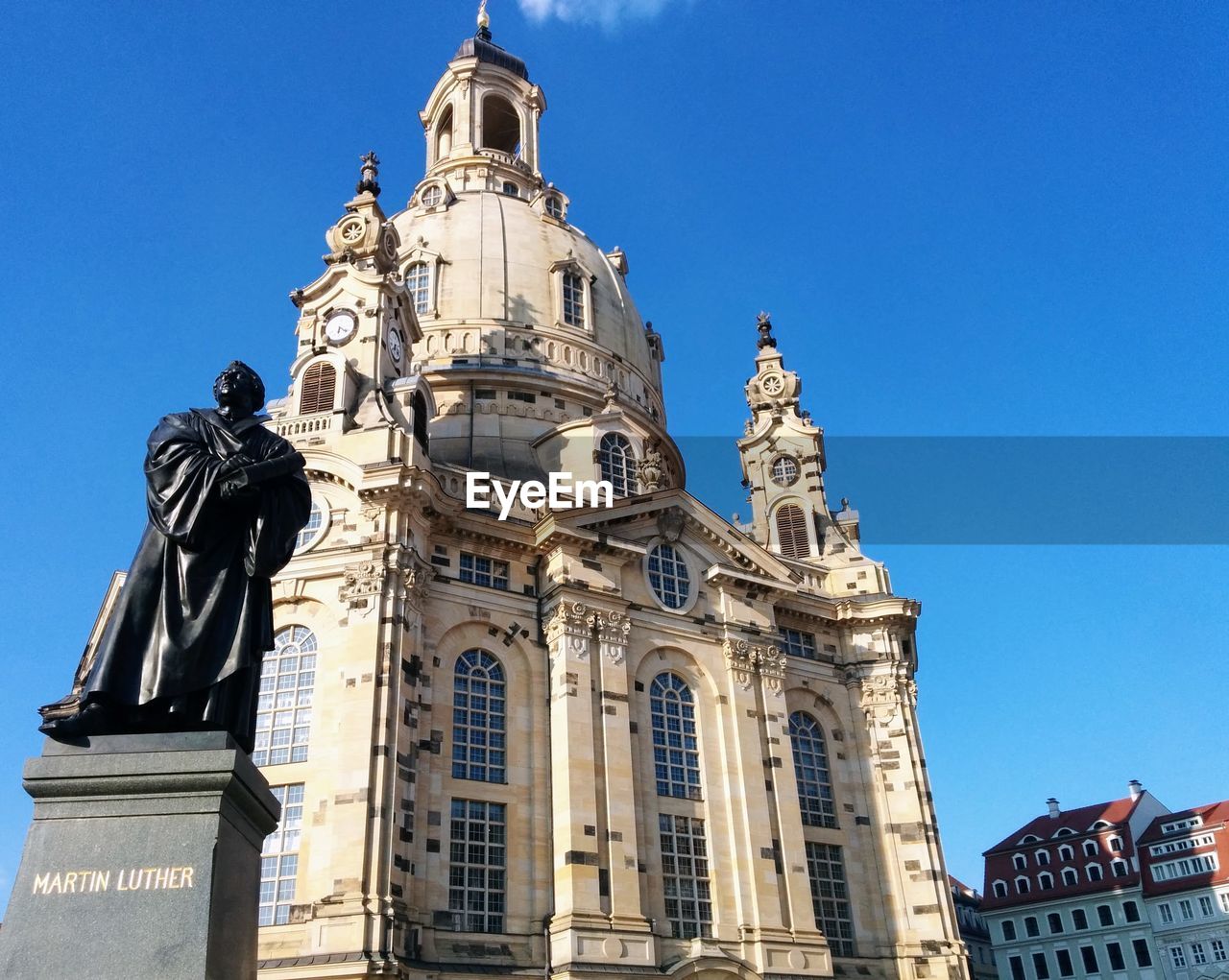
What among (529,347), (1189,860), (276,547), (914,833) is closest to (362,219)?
(529,347)

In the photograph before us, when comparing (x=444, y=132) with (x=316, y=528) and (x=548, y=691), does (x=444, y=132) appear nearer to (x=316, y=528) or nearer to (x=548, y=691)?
(x=316, y=528)

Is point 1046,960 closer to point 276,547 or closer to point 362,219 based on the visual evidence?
A: point 362,219

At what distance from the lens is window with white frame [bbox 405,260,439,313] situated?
4991 centimetres

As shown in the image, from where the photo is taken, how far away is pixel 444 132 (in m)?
66.6

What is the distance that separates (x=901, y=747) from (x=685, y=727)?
966 cm

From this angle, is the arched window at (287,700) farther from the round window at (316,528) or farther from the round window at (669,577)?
the round window at (669,577)

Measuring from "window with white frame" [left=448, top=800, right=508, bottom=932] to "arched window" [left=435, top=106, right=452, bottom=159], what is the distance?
44462 mm

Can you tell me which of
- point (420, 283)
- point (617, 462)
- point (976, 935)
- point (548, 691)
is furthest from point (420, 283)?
point (976, 935)

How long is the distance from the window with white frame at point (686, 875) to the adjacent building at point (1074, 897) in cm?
3873

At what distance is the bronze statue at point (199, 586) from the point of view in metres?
9.31

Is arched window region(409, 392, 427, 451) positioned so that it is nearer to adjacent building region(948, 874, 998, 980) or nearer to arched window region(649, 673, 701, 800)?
arched window region(649, 673, 701, 800)

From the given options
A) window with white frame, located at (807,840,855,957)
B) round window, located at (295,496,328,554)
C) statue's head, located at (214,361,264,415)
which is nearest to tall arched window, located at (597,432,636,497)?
round window, located at (295,496,328,554)

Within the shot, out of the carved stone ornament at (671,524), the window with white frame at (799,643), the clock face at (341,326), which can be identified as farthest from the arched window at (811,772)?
the clock face at (341,326)

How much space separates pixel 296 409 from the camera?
1518 inches
